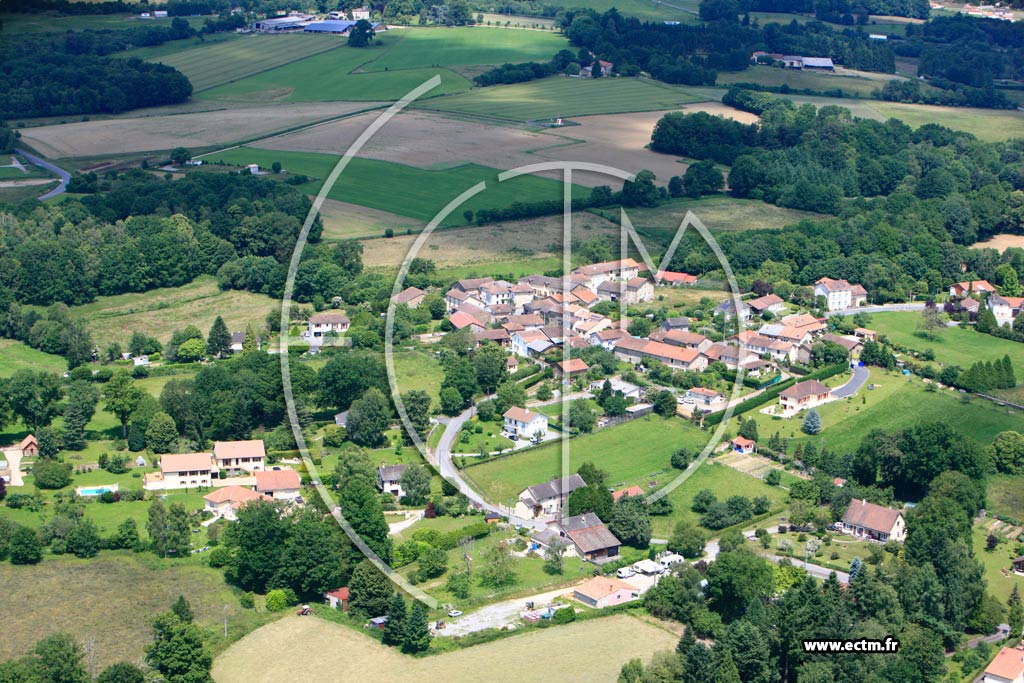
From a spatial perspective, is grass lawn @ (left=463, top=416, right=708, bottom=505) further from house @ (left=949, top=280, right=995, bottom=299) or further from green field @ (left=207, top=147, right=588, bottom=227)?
green field @ (left=207, top=147, right=588, bottom=227)

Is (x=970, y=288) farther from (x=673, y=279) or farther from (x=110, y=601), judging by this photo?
(x=110, y=601)

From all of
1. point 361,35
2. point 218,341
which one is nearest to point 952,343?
point 218,341

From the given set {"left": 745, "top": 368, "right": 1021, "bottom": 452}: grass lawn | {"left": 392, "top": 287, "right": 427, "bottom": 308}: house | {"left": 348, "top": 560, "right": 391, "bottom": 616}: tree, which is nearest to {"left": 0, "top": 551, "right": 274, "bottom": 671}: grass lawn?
{"left": 348, "top": 560, "right": 391, "bottom": 616}: tree

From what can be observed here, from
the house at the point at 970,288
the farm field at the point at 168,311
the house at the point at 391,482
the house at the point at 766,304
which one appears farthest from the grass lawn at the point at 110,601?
the house at the point at 970,288

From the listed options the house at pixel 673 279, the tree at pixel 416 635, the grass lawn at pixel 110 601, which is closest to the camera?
the tree at pixel 416 635

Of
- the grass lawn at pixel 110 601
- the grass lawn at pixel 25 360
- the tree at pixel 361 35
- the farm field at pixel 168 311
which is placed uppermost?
the tree at pixel 361 35

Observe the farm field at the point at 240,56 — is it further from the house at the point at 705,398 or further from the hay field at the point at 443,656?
the hay field at the point at 443,656

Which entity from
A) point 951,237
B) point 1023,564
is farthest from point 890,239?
point 1023,564
